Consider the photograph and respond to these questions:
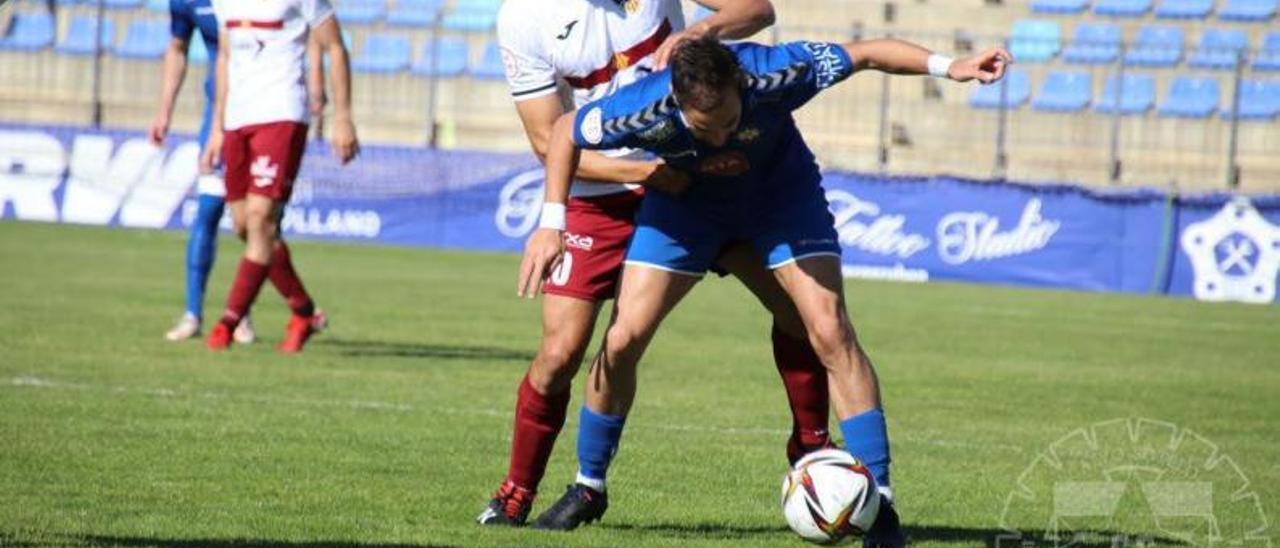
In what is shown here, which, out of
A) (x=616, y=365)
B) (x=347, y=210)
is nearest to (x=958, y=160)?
(x=347, y=210)

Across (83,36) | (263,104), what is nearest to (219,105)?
(263,104)

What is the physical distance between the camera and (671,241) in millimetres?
6805

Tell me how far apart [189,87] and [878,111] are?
31.9ft

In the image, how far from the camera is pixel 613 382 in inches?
276

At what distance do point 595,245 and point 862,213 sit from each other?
1763 cm

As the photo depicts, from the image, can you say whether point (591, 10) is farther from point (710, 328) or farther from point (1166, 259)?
point (1166, 259)

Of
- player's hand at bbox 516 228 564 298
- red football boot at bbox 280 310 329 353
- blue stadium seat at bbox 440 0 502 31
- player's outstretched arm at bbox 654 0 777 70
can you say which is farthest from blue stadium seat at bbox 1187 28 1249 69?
player's hand at bbox 516 228 564 298

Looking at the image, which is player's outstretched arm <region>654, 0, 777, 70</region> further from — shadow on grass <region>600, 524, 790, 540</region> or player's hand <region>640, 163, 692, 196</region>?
shadow on grass <region>600, 524, 790, 540</region>

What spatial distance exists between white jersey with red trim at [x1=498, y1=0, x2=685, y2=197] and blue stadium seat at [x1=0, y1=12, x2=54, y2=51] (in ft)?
82.2

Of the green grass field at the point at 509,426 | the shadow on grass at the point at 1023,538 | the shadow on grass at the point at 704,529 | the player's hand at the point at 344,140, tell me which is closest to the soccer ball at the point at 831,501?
the green grass field at the point at 509,426

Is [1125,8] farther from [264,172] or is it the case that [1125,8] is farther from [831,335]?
[831,335]

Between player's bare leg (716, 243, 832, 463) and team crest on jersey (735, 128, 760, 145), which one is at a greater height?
team crest on jersey (735, 128, 760, 145)

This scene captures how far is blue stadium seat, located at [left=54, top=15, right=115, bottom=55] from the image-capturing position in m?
30.8

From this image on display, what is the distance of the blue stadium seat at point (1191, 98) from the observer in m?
26.4
